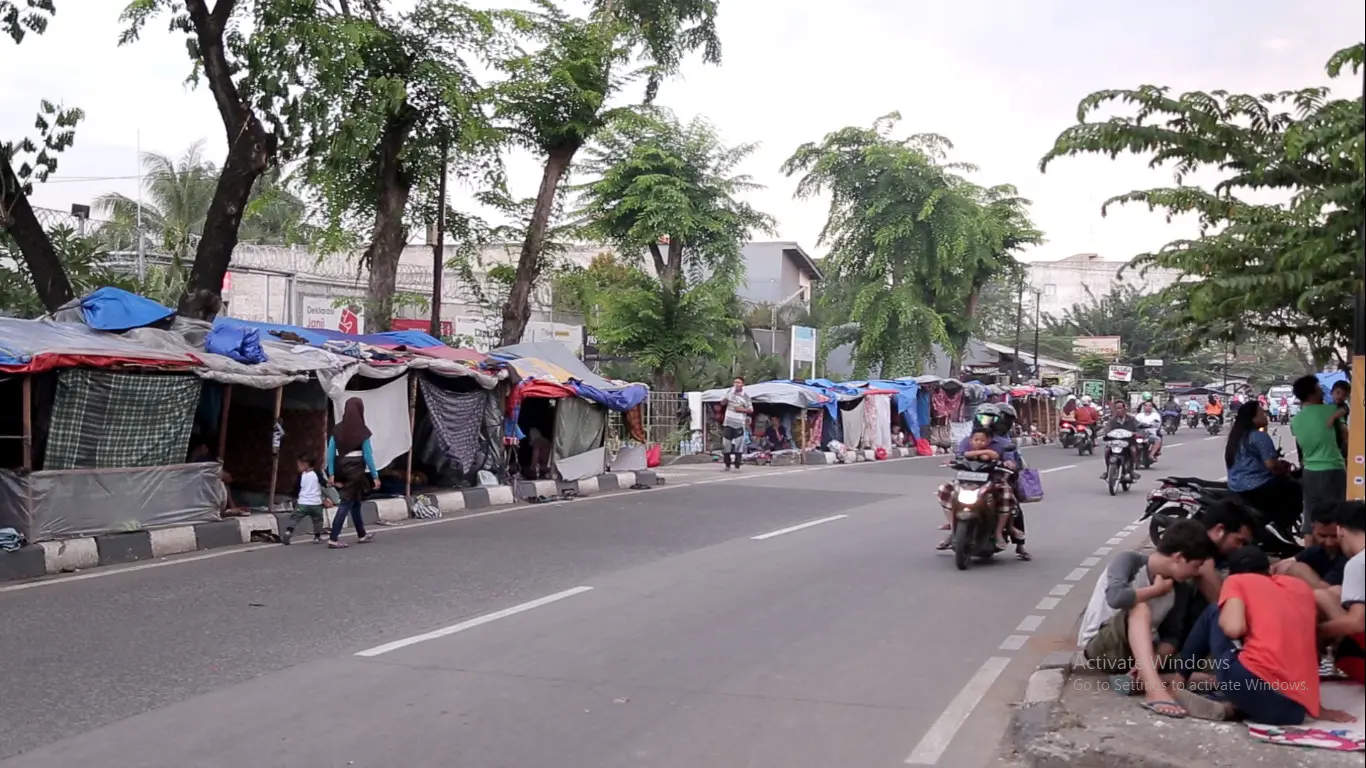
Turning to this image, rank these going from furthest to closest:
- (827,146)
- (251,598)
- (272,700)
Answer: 1. (827,146)
2. (251,598)
3. (272,700)

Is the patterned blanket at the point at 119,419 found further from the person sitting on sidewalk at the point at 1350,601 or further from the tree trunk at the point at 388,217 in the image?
the person sitting on sidewalk at the point at 1350,601

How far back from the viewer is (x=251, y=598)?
1023cm

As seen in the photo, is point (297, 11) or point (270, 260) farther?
point (270, 260)

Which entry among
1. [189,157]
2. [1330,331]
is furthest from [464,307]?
[1330,331]

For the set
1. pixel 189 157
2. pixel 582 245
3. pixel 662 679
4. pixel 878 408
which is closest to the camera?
pixel 662 679

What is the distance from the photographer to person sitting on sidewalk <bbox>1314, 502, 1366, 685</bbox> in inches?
230

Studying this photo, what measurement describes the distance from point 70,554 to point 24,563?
58 cm

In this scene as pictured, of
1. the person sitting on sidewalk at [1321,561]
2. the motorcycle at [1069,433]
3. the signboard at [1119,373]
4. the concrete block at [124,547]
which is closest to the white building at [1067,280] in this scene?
the signboard at [1119,373]

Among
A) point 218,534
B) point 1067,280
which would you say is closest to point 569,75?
point 218,534

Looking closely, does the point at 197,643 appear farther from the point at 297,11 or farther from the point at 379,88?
the point at 379,88

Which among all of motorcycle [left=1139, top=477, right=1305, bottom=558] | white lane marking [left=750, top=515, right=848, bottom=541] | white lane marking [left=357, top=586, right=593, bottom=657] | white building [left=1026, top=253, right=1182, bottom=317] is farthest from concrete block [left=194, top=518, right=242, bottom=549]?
white building [left=1026, top=253, right=1182, bottom=317]

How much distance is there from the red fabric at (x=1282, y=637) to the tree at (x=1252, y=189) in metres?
1.98

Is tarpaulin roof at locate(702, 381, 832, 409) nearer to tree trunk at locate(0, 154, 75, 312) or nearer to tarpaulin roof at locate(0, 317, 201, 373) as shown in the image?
tree trunk at locate(0, 154, 75, 312)

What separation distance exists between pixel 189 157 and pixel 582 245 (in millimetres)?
15991
